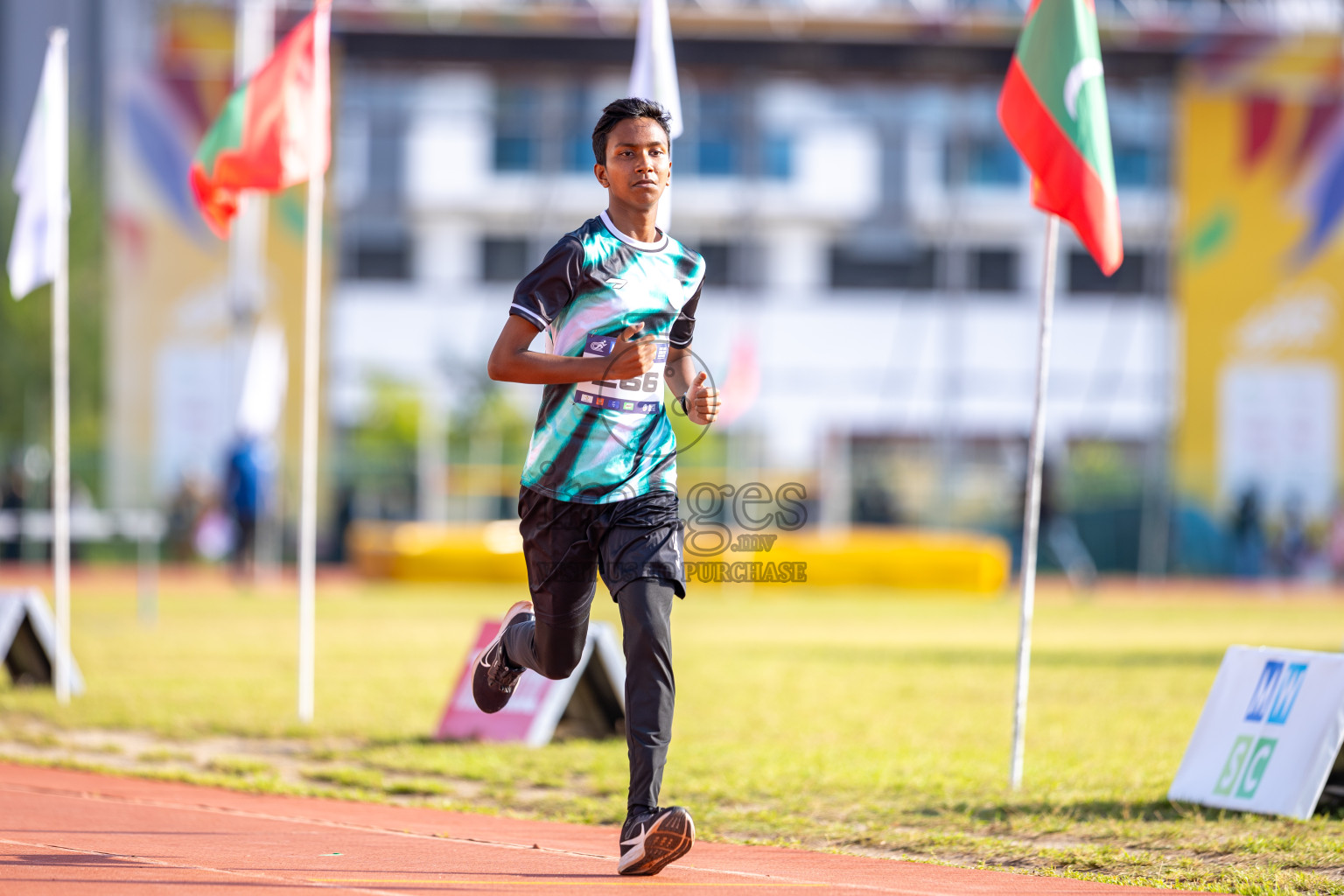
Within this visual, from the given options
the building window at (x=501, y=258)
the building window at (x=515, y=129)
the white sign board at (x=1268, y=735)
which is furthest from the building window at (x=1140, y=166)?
the white sign board at (x=1268, y=735)

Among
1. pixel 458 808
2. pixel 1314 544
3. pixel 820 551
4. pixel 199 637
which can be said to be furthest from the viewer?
pixel 1314 544

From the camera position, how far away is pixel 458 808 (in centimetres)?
681

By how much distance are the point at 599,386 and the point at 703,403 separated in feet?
1.12

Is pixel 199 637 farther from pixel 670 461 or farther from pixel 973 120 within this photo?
pixel 973 120

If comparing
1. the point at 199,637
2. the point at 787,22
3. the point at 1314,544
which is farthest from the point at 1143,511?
the point at 199,637

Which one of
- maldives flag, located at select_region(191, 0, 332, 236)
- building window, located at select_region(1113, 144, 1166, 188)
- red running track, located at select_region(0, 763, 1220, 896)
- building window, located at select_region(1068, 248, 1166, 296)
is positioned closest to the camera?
red running track, located at select_region(0, 763, 1220, 896)

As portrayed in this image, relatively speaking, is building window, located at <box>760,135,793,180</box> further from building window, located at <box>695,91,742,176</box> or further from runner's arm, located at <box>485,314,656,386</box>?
→ runner's arm, located at <box>485,314,656,386</box>

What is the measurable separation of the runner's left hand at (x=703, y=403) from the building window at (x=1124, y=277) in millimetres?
31042

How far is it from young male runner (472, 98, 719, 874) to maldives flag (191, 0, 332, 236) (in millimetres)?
4952

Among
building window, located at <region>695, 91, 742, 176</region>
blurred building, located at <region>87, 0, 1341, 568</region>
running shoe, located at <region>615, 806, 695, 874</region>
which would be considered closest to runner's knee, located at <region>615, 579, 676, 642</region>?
running shoe, located at <region>615, 806, 695, 874</region>

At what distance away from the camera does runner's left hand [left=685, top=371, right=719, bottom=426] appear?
5.28m

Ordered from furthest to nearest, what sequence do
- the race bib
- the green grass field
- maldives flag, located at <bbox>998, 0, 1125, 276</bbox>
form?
1. maldives flag, located at <bbox>998, 0, 1125, 276</bbox>
2. the green grass field
3. the race bib

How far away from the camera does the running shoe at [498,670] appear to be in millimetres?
5746

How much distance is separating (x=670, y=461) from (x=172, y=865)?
2022 mm
